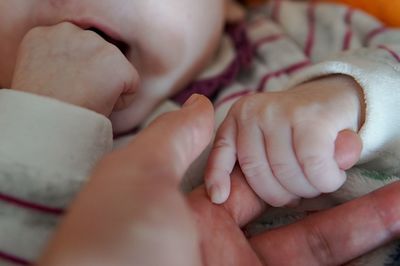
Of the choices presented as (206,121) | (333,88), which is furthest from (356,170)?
(206,121)

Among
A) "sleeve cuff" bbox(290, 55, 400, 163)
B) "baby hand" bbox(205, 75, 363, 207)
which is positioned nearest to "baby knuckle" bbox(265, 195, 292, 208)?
"baby hand" bbox(205, 75, 363, 207)

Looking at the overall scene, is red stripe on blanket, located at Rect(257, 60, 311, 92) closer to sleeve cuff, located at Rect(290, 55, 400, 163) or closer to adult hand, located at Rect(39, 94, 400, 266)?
sleeve cuff, located at Rect(290, 55, 400, 163)

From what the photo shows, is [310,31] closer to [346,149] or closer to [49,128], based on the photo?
[346,149]

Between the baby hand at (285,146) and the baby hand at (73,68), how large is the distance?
122 millimetres

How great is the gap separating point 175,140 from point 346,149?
0.61 feet

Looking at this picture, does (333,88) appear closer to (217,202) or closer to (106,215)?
(217,202)

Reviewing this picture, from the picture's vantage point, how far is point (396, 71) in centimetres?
70

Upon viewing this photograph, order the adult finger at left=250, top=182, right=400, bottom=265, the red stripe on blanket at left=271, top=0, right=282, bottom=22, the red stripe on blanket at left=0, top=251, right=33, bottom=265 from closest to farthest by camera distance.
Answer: the red stripe on blanket at left=0, top=251, right=33, bottom=265 → the adult finger at left=250, top=182, right=400, bottom=265 → the red stripe on blanket at left=271, top=0, right=282, bottom=22

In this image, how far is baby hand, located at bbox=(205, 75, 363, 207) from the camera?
1.90ft

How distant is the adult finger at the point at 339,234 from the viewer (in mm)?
595

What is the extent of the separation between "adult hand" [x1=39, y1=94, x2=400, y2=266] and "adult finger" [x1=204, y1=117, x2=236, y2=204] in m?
0.01

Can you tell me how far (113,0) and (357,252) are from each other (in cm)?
37

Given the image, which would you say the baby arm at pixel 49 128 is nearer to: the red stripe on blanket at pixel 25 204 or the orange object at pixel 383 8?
the red stripe on blanket at pixel 25 204

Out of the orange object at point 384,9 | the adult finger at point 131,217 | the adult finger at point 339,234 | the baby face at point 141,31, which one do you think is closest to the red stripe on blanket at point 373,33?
the orange object at point 384,9
